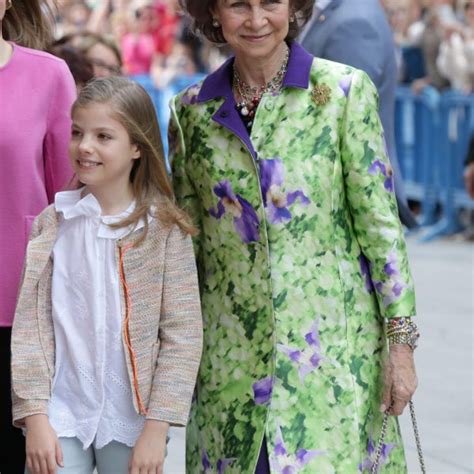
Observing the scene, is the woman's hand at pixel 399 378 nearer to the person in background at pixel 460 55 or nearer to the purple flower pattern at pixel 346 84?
the purple flower pattern at pixel 346 84

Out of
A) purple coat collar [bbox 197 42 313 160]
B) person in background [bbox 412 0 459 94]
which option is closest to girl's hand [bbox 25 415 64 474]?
purple coat collar [bbox 197 42 313 160]

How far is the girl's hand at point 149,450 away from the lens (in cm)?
334

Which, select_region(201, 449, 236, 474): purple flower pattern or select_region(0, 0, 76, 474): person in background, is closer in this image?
select_region(201, 449, 236, 474): purple flower pattern

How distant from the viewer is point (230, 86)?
3.64 metres

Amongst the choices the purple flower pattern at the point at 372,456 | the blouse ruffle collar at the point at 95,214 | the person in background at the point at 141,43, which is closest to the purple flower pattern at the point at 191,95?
the blouse ruffle collar at the point at 95,214

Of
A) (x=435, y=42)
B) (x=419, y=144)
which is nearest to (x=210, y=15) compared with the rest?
(x=419, y=144)

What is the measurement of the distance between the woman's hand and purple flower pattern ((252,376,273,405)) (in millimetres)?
283

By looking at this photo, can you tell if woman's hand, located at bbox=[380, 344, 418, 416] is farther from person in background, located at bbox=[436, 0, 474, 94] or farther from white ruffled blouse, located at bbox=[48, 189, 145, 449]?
person in background, located at bbox=[436, 0, 474, 94]

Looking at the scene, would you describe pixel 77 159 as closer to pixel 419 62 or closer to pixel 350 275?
pixel 350 275

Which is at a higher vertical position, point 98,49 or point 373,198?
point 373,198

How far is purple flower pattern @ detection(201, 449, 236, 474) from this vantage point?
359cm

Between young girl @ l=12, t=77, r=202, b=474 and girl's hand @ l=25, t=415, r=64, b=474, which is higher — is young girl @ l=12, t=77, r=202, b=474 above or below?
above

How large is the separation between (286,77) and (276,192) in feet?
0.93

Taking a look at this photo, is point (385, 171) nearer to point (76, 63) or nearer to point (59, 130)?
point (59, 130)
